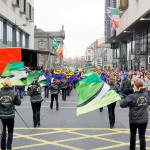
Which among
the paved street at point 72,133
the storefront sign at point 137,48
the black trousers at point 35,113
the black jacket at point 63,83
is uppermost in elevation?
the storefront sign at point 137,48

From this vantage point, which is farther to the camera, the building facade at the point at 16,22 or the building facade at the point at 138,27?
the building facade at the point at 16,22

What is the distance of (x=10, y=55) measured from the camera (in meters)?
14.0

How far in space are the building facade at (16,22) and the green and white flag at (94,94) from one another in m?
25.8

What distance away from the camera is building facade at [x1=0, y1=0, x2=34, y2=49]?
131 feet

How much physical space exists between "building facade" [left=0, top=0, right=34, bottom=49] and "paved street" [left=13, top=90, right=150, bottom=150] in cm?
2248

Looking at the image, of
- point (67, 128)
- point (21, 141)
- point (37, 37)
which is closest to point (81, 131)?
point (67, 128)

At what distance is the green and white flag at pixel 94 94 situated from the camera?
10.3 metres

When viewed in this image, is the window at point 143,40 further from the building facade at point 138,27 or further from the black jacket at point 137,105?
the black jacket at point 137,105

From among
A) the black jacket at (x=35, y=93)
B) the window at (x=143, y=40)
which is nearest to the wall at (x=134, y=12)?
the window at (x=143, y=40)

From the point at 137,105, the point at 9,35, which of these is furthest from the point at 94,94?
the point at 9,35

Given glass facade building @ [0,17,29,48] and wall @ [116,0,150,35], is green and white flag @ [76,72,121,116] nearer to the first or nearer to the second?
wall @ [116,0,150,35]

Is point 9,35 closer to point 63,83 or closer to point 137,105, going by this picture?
point 63,83

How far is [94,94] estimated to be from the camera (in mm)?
10586

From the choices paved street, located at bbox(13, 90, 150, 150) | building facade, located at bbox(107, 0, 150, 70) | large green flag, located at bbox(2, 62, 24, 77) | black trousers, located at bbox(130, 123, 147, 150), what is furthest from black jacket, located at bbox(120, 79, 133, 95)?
building facade, located at bbox(107, 0, 150, 70)
